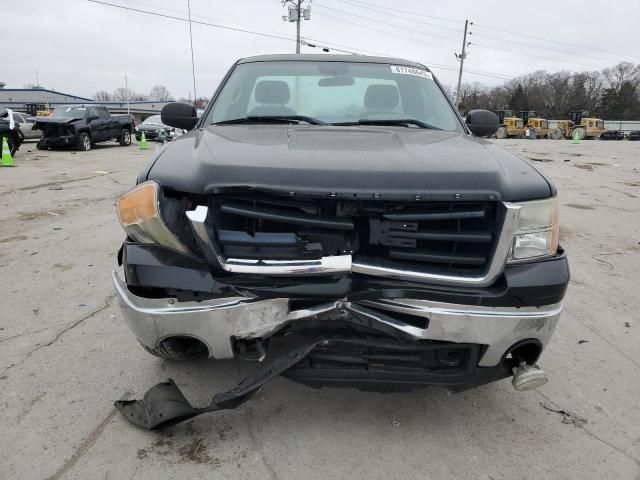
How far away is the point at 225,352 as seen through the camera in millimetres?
2082

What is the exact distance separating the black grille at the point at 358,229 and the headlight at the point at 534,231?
5.1 inches

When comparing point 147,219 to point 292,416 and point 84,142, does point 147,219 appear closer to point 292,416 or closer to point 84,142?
point 292,416

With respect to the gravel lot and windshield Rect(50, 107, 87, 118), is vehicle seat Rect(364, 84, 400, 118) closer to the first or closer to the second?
the gravel lot

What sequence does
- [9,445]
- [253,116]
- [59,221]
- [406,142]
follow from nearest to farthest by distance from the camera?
[9,445], [406,142], [253,116], [59,221]

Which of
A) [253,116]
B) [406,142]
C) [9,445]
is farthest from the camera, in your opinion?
[253,116]

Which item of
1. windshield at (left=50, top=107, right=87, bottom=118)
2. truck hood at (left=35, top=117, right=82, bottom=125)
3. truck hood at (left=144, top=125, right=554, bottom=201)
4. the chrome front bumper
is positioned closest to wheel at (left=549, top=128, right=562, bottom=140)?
windshield at (left=50, top=107, right=87, bottom=118)

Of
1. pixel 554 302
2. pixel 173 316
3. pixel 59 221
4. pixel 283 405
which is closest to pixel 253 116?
pixel 173 316

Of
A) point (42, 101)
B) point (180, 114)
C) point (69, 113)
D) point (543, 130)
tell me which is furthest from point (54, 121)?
point (42, 101)

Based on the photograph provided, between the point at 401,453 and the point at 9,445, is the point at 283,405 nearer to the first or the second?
the point at 401,453

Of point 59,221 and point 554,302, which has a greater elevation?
point 554,302

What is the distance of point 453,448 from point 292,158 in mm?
1546

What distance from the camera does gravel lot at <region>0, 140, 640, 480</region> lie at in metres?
2.14

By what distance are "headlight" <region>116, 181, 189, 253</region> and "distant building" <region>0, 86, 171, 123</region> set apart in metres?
47.6

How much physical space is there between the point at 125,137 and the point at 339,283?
21235 mm
